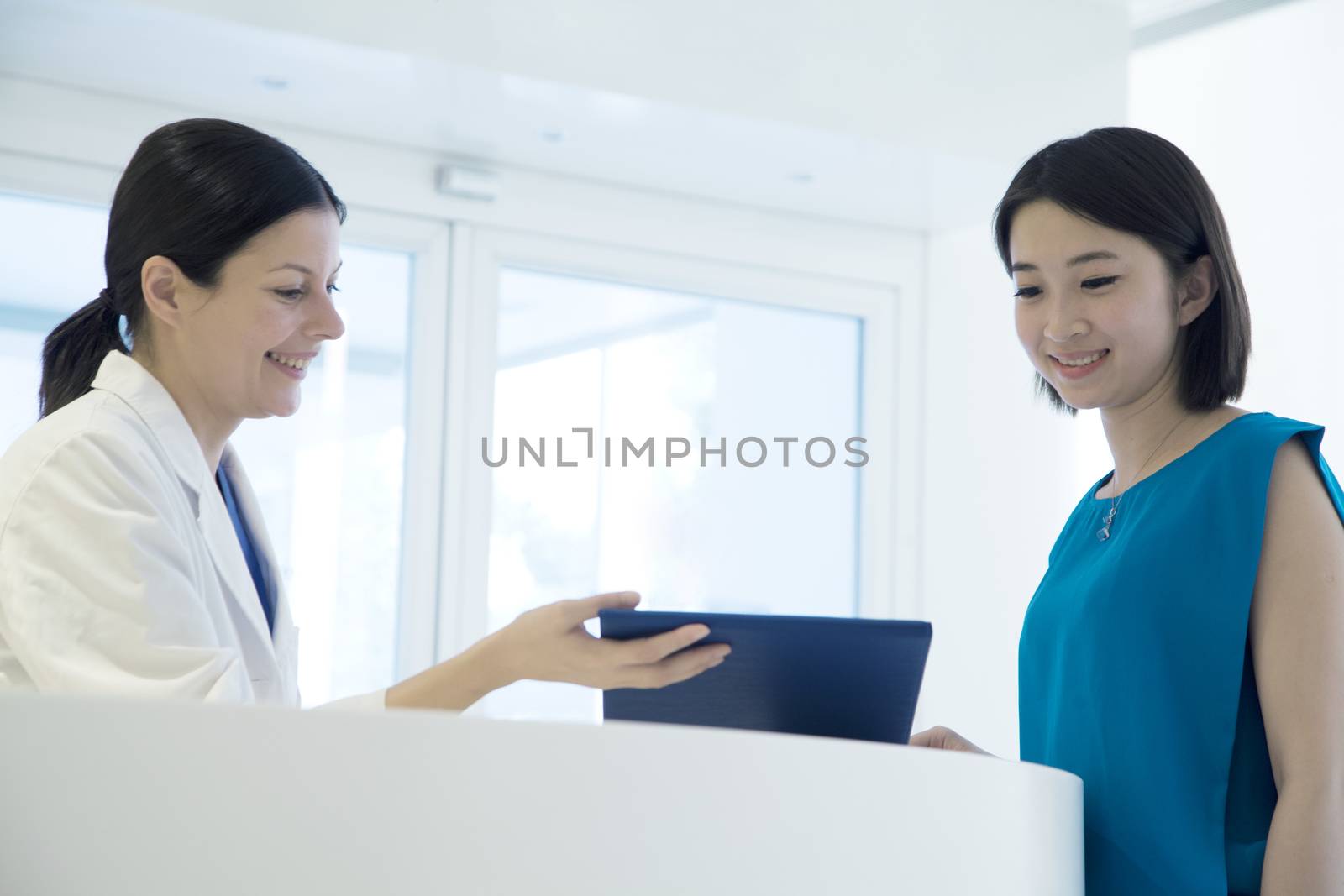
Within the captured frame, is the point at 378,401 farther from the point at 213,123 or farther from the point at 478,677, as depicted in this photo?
the point at 478,677

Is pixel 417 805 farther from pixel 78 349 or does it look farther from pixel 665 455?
pixel 665 455

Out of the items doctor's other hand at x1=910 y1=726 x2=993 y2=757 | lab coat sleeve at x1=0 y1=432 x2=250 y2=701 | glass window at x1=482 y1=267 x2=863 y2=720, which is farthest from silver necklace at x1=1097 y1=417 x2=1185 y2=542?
glass window at x1=482 y1=267 x2=863 y2=720

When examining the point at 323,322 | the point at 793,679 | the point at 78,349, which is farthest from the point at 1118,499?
the point at 78,349

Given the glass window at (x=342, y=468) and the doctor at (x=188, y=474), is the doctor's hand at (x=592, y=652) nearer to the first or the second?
the doctor at (x=188, y=474)

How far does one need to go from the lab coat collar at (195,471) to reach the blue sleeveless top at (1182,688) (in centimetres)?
93

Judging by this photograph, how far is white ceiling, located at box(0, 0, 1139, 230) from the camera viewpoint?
270cm

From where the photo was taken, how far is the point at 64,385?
1.72 metres

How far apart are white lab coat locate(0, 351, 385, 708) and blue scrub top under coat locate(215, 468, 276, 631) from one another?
→ 0.21 m

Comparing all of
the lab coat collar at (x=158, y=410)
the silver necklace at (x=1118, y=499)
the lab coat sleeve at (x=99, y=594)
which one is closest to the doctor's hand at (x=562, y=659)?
the lab coat sleeve at (x=99, y=594)

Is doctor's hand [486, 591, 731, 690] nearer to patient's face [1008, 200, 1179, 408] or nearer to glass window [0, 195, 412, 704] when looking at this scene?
patient's face [1008, 200, 1179, 408]

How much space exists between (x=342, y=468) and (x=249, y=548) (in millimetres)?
1327

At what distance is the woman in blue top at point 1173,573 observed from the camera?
1.37m

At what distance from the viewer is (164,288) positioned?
5.44ft

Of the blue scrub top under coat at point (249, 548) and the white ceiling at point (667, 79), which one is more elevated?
the white ceiling at point (667, 79)
